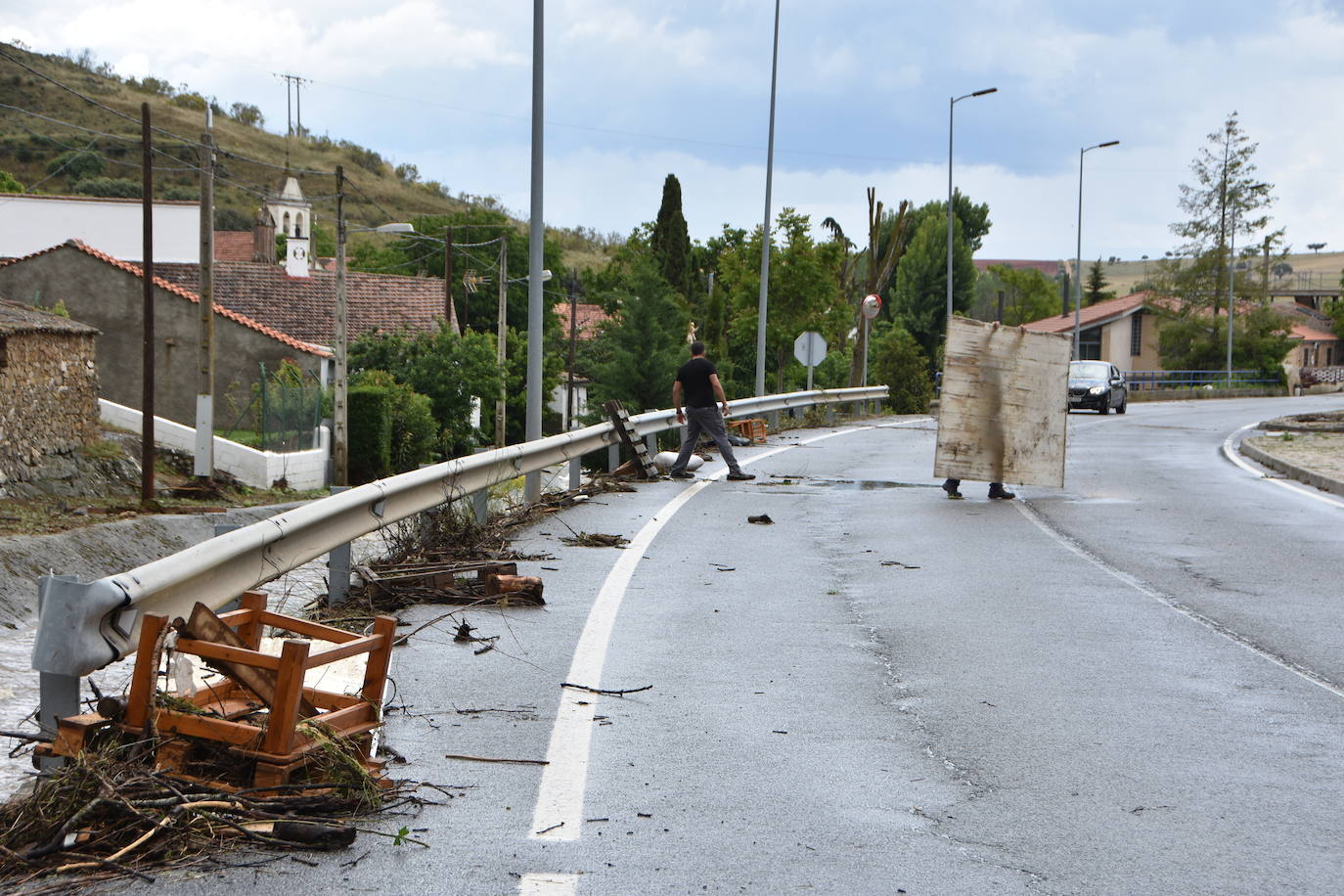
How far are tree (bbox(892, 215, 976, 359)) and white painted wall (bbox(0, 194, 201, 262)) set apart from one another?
37.8 m

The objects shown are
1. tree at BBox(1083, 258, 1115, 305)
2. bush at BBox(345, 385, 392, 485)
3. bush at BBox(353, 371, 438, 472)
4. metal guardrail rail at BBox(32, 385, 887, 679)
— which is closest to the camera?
metal guardrail rail at BBox(32, 385, 887, 679)

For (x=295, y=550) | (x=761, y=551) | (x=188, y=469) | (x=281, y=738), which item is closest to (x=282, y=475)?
(x=188, y=469)

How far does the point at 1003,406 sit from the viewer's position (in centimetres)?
1609

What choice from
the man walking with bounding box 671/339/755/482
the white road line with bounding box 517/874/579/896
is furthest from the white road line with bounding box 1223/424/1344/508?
the white road line with bounding box 517/874/579/896

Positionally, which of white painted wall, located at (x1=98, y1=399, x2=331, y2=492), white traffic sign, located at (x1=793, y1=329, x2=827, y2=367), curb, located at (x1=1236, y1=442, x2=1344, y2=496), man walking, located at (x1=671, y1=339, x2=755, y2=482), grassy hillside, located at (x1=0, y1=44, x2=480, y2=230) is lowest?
white painted wall, located at (x1=98, y1=399, x2=331, y2=492)

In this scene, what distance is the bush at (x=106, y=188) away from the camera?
331 feet

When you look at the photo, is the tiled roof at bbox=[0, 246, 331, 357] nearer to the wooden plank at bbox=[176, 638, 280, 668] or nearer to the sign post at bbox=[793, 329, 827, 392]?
the sign post at bbox=[793, 329, 827, 392]

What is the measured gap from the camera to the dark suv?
3991 cm

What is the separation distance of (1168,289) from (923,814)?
77.9 m

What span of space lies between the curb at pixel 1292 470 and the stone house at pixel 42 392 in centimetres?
2213

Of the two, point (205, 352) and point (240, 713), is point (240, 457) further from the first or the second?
point (240, 713)

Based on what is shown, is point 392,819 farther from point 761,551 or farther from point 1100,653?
point 761,551

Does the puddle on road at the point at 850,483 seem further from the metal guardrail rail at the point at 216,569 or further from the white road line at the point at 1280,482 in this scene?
the metal guardrail rail at the point at 216,569

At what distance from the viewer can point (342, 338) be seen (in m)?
35.1
